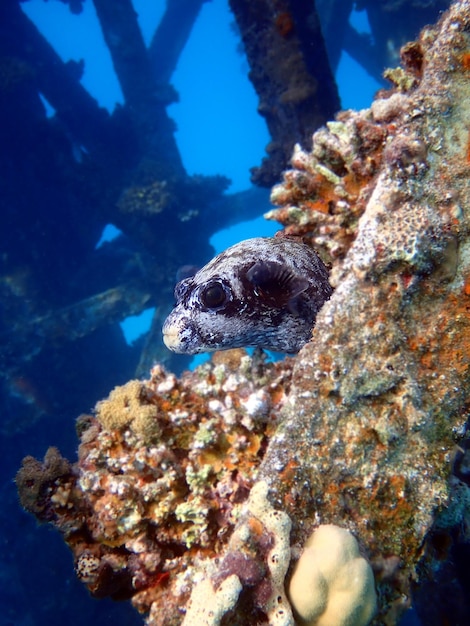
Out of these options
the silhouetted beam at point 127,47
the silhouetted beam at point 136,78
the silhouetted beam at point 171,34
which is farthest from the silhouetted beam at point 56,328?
the silhouetted beam at point 171,34

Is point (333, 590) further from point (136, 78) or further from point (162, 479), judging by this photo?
point (136, 78)

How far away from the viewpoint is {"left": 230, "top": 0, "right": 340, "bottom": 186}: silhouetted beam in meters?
6.05

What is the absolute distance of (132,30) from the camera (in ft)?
56.2

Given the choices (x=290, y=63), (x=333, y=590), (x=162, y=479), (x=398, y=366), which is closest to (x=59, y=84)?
(x=290, y=63)

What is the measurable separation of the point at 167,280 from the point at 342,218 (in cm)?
1256

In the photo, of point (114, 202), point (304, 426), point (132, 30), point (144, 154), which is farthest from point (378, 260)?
point (132, 30)

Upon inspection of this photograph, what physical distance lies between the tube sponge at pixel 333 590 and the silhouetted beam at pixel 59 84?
58.2ft

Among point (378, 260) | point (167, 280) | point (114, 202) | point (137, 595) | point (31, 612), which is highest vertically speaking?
Result: point (114, 202)

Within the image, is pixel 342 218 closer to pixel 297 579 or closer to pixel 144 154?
pixel 297 579

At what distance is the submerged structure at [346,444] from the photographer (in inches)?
74.0

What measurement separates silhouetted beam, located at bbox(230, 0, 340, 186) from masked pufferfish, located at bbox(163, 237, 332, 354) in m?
4.36

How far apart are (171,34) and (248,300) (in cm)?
2483

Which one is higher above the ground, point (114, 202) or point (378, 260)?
point (114, 202)

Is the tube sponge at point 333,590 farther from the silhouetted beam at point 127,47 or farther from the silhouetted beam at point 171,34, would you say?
the silhouetted beam at point 171,34
